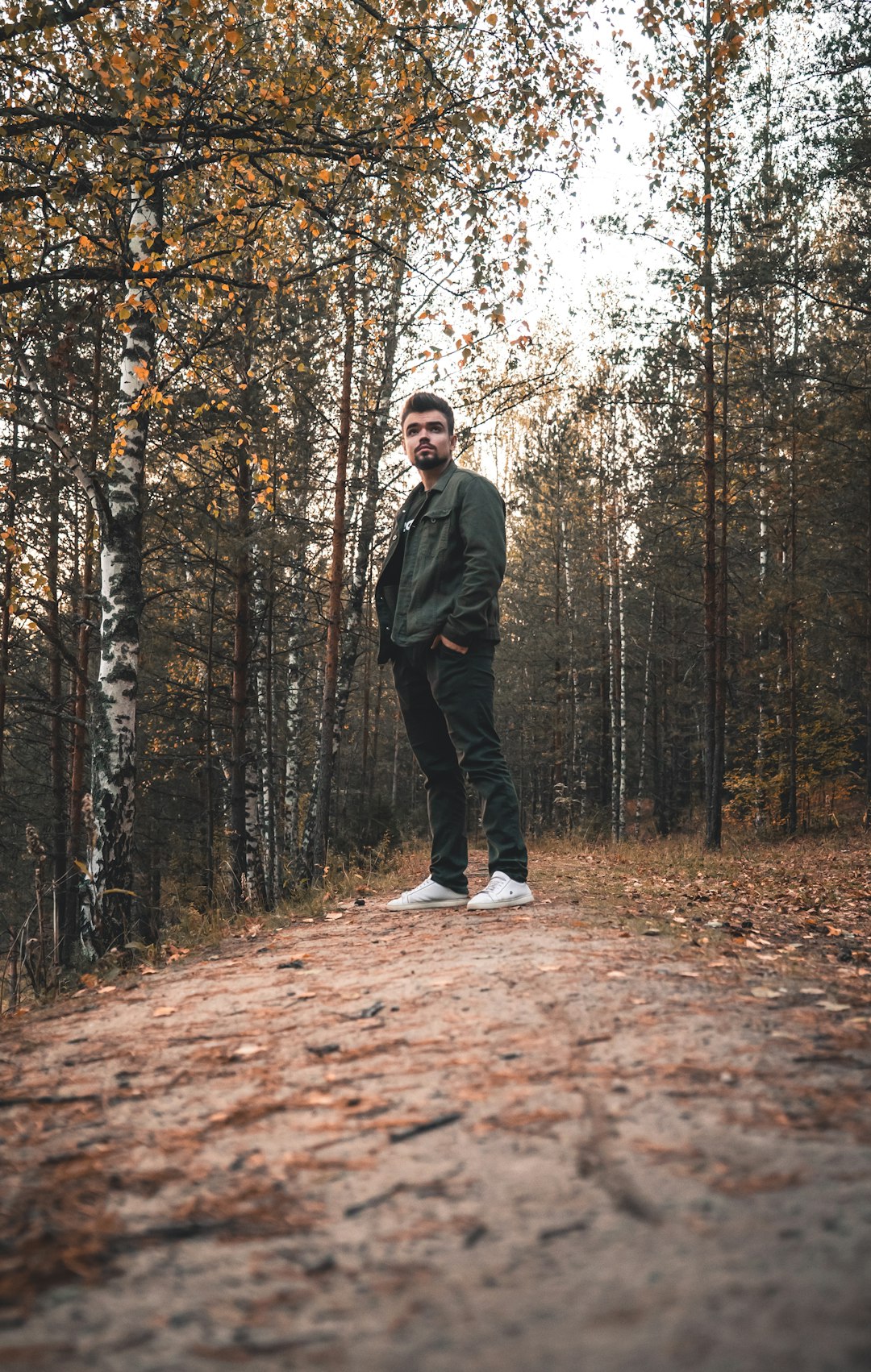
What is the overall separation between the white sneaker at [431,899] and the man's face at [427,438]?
8.00 feet

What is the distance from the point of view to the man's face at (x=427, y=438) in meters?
4.74

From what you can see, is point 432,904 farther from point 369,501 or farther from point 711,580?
point 711,580

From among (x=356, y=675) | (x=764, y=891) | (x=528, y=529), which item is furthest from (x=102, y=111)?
(x=356, y=675)

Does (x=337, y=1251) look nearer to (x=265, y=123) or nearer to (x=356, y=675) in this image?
(x=265, y=123)

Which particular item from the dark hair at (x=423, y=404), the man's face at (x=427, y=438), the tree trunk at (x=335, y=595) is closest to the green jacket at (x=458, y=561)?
the man's face at (x=427, y=438)

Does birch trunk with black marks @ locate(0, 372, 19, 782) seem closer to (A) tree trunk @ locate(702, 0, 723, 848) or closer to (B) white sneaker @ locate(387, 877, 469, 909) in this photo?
(B) white sneaker @ locate(387, 877, 469, 909)

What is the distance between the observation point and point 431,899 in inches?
196

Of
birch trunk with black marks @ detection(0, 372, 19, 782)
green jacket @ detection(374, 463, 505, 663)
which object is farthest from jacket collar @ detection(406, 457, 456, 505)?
birch trunk with black marks @ detection(0, 372, 19, 782)

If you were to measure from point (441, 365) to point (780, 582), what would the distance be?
9065mm

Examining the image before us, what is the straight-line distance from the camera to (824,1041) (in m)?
2.27

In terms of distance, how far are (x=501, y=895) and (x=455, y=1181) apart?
3.06 metres

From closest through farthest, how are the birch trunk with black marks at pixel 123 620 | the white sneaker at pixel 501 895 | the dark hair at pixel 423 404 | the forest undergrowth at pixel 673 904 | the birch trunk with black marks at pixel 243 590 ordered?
the forest undergrowth at pixel 673 904, the white sneaker at pixel 501 895, the dark hair at pixel 423 404, the birch trunk with black marks at pixel 123 620, the birch trunk with black marks at pixel 243 590

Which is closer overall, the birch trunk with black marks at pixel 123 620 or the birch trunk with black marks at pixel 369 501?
A: the birch trunk with black marks at pixel 123 620

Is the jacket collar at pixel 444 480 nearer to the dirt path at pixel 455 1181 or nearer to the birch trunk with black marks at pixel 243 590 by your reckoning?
the dirt path at pixel 455 1181
